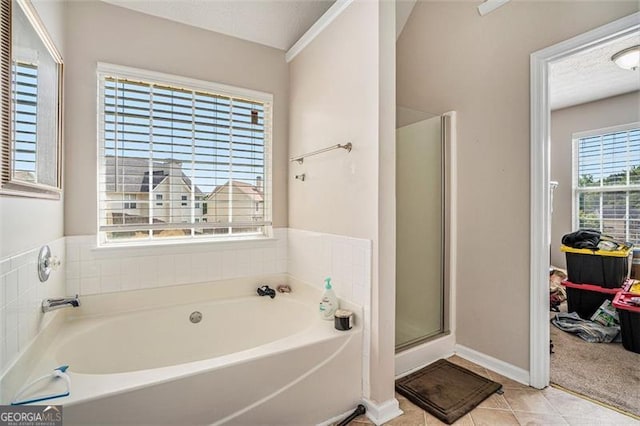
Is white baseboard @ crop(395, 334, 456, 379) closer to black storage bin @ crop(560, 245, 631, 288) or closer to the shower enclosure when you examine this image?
the shower enclosure

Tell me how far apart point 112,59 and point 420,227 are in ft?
8.07

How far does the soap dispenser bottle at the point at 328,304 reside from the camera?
6.36 ft

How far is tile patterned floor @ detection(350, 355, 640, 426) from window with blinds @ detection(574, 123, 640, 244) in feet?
10.6

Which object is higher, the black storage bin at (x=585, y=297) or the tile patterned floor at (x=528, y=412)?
the black storage bin at (x=585, y=297)

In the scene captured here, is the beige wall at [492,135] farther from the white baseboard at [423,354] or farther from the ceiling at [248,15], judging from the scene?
the ceiling at [248,15]

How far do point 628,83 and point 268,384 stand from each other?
16.3ft

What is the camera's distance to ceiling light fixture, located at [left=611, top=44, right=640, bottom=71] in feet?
8.54

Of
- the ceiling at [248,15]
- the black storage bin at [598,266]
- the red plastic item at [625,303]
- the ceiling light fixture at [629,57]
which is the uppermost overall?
the ceiling at [248,15]

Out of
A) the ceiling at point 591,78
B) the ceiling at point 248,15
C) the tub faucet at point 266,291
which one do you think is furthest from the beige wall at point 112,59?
the ceiling at point 591,78

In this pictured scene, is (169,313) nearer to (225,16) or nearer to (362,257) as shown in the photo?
(362,257)

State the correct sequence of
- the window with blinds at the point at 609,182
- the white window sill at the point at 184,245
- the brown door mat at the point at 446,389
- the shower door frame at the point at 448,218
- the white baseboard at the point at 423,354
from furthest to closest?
the window with blinds at the point at 609,182 < the shower door frame at the point at 448,218 < the white baseboard at the point at 423,354 < the white window sill at the point at 184,245 < the brown door mat at the point at 446,389

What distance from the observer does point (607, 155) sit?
4.11 metres

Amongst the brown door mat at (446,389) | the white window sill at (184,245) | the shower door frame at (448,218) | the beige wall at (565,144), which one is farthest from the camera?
the beige wall at (565,144)

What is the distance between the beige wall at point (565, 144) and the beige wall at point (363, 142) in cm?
406
